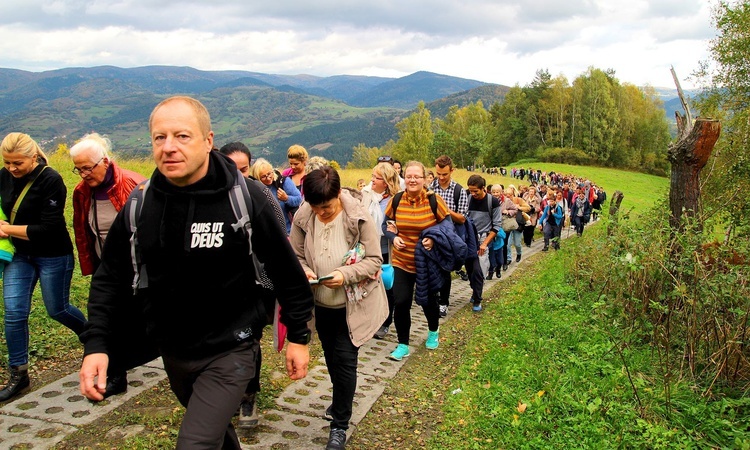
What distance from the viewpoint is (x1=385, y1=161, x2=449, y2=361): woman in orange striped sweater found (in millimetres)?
5555

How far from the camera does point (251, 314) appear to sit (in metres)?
2.47

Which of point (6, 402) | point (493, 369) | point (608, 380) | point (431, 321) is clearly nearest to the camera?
point (6, 402)

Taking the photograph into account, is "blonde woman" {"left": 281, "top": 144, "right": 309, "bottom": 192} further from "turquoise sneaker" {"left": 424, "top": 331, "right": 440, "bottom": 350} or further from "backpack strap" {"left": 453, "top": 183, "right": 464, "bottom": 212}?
"turquoise sneaker" {"left": 424, "top": 331, "right": 440, "bottom": 350}

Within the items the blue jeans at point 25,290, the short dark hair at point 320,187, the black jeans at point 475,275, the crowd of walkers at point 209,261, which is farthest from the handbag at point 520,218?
the blue jeans at point 25,290

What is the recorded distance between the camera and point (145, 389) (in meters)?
4.41

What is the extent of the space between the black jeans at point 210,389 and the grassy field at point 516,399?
4.97ft

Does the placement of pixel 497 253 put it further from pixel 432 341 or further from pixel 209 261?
pixel 209 261

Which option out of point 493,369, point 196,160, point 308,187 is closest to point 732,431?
point 493,369

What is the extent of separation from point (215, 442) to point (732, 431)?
3.64 metres

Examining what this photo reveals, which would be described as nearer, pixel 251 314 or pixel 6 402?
pixel 251 314

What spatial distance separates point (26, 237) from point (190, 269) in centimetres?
266

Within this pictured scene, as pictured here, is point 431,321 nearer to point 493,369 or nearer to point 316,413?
point 493,369

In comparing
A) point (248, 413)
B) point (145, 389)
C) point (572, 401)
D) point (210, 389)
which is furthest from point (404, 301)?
point (210, 389)

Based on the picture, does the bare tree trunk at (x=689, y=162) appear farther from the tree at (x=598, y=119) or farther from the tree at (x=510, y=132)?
the tree at (x=510, y=132)
